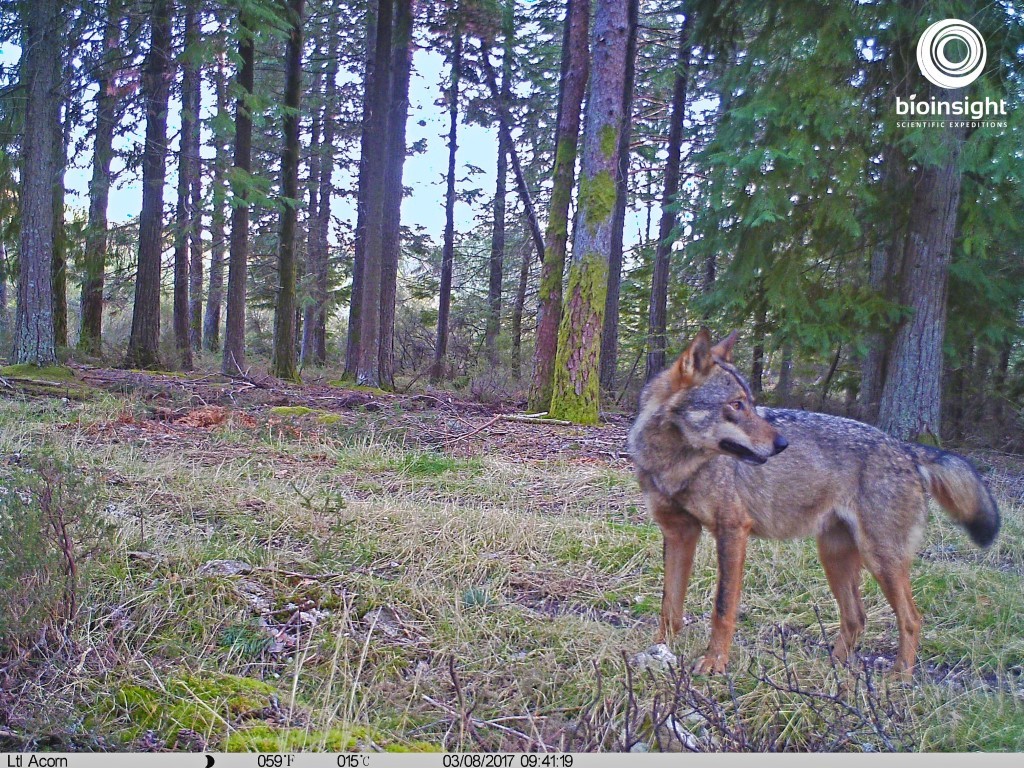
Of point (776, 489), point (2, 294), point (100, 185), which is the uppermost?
point (100, 185)

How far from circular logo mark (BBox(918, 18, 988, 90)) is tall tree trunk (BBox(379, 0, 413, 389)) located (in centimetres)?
1211

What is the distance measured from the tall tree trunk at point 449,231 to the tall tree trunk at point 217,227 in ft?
23.4

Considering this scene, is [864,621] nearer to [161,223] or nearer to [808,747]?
[808,747]

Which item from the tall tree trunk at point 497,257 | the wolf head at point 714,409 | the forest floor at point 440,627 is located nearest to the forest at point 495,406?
the forest floor at point 440,627

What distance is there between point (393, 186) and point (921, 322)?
1234 cm

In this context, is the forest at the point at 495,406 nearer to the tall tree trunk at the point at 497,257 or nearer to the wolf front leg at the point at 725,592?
the wolf front leg at the point at 725,592

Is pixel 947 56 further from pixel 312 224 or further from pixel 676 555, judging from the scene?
pixel 312 224

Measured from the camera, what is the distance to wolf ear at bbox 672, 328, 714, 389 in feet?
12.0

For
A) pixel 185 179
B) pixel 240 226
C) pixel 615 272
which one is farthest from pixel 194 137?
pixel 615 272

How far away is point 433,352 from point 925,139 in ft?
65.3

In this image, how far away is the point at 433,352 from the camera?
2630 cm

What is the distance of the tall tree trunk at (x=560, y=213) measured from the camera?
11914 mm

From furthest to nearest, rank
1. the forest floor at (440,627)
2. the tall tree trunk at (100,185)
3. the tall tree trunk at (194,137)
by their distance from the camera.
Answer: the tall tree trunk at (100,185) → the tall tree trunk at (194,137) → the forest floor at (440,627)

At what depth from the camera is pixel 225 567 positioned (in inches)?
155
